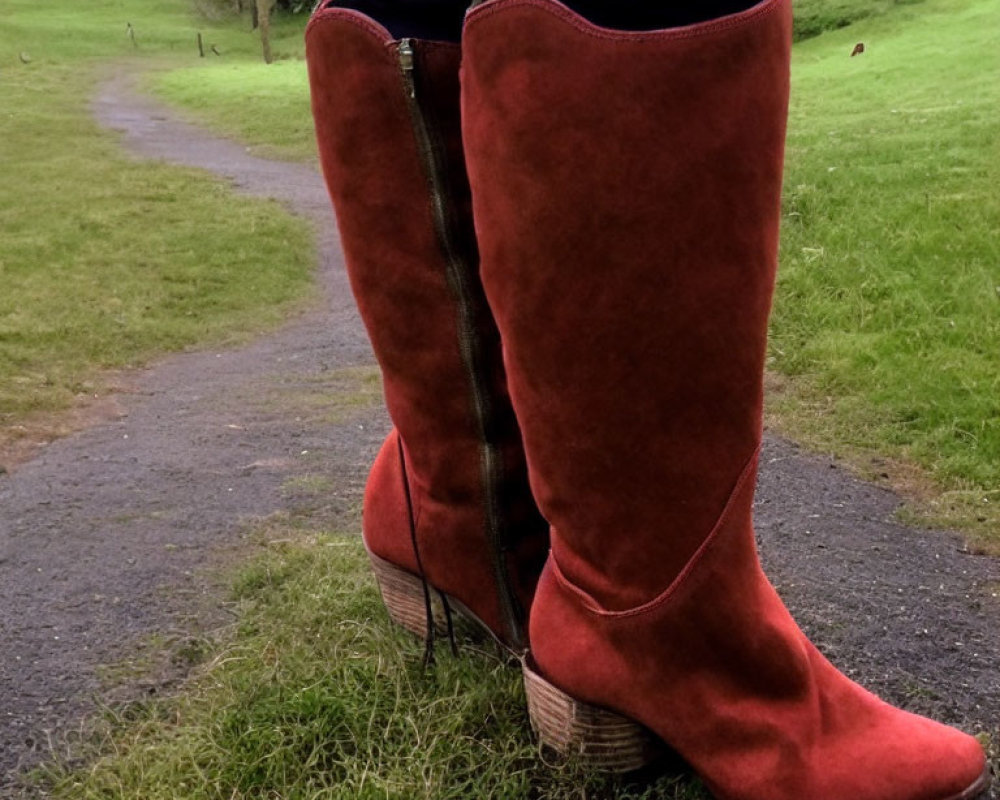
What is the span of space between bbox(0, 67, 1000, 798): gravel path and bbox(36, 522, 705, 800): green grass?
170 mm

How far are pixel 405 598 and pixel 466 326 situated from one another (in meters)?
0.55

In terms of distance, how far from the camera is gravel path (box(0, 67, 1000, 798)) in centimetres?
184

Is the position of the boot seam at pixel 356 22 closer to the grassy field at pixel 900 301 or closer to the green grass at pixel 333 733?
the green grass at pixel 333 733

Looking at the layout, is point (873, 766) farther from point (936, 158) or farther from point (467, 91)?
point (936, 158)

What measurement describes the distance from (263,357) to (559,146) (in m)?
4.06

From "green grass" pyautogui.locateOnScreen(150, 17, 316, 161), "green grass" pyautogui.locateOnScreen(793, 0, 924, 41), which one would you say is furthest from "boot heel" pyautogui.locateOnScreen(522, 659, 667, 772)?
"green grass" pyautogui.locateOnScreen(793, 0, 924, 41)

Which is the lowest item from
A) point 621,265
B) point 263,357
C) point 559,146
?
point 263,357

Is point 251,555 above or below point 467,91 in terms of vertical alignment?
below

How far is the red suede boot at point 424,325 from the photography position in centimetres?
141

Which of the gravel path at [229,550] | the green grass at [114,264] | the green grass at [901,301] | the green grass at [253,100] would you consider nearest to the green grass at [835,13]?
the green grass at [253,100]

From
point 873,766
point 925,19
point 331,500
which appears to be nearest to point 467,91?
point 873,766

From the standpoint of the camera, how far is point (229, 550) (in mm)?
2416

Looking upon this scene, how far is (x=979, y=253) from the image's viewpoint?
4914 mm

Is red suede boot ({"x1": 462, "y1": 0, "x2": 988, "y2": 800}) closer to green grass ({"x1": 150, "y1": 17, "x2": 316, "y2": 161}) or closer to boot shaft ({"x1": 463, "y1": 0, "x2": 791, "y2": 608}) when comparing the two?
boot shaft ({"x1": 463, "y1": 0, "x2": 791, "y2": 608})
